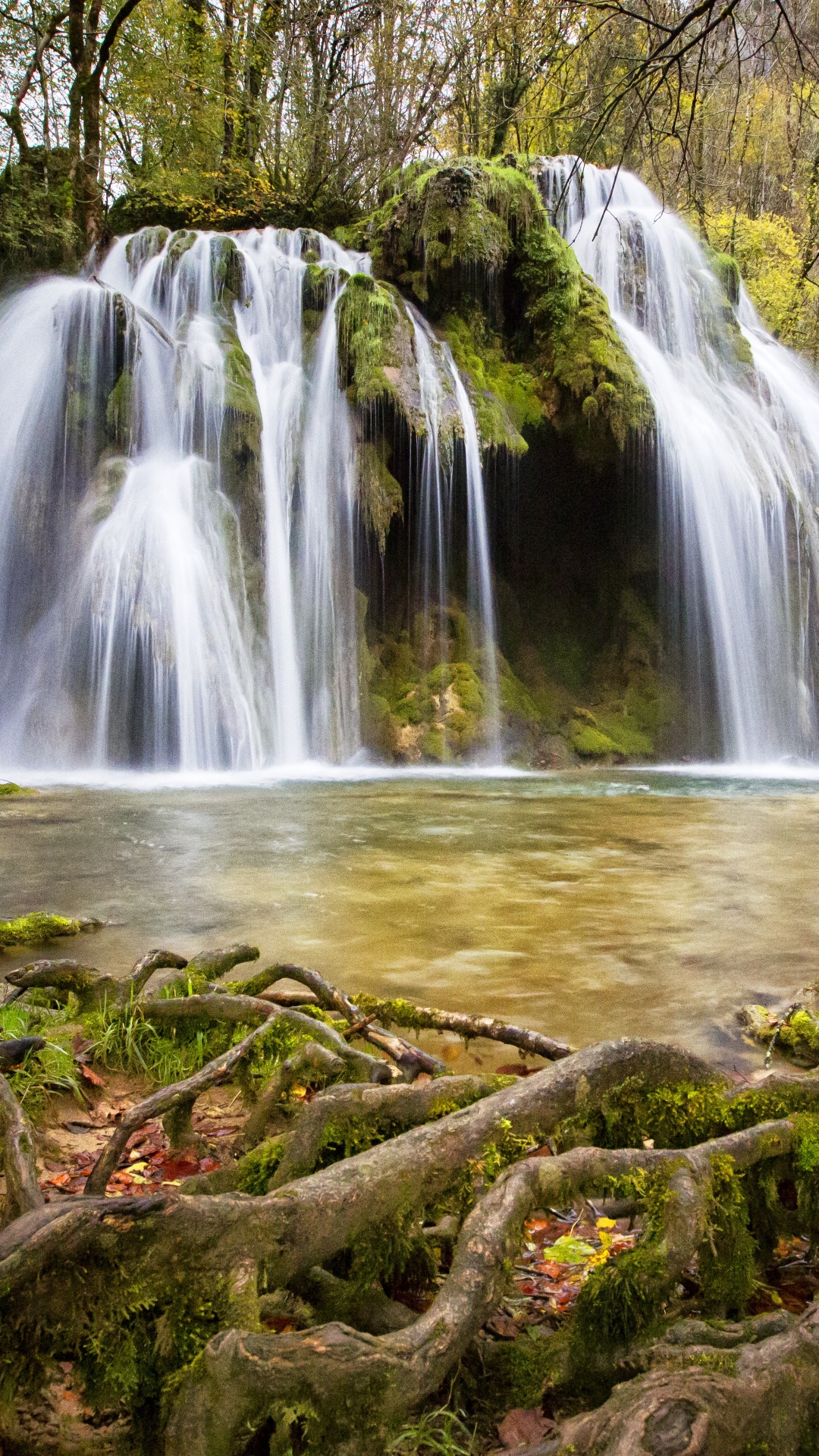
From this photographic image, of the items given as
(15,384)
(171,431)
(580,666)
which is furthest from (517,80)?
(580,666)

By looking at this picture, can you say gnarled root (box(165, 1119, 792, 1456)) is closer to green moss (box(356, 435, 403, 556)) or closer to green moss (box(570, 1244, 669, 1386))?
green moss (box(570, 1244, 669, 1386))

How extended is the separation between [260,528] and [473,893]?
10.8 m

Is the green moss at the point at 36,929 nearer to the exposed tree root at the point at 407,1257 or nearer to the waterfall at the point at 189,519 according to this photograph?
the exposed tree root at the point at 407,1257

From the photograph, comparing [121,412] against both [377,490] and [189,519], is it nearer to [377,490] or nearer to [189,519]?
[189,519]

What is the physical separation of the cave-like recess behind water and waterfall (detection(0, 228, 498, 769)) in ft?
0.12

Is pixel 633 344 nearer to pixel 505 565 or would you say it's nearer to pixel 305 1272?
pixel 505 565

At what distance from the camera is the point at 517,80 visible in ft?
12.5

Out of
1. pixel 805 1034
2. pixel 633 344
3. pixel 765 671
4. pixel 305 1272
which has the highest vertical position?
pixel 633 344

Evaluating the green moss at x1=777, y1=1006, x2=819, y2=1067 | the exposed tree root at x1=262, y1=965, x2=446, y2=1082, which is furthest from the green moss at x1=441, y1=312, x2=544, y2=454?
the exposed tree root at x1=262, y1=965, x2=446, y2=1082

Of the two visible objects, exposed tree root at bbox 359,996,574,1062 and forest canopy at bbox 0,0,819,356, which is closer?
exposed tree root at bbox 359,996,574,1062

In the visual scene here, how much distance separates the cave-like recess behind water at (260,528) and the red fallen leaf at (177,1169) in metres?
11.4

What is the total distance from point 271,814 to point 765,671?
38.6 feet

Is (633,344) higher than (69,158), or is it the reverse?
(69,158)

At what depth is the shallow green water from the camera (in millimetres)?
3965
